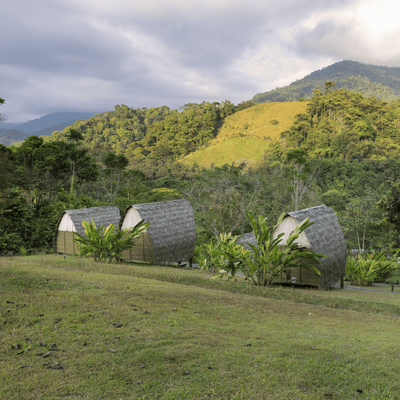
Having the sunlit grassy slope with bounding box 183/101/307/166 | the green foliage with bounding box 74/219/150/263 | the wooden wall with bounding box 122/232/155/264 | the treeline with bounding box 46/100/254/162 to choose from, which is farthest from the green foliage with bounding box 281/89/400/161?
the green foliage with bounding box 74/219/150/263

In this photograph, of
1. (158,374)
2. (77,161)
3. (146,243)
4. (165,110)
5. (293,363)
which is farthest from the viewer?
(165,110)

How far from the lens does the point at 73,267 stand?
8633 mm

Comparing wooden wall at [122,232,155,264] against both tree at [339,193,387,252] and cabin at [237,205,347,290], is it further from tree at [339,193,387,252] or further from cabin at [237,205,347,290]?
tree at [339,193,387,252]

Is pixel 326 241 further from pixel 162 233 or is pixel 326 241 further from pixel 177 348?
pixel 177 348

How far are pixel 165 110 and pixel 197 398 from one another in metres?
99.6

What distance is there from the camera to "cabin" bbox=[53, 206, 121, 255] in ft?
44.5

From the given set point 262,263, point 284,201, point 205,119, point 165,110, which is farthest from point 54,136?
point 262,263

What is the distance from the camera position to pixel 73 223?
44.3 feet

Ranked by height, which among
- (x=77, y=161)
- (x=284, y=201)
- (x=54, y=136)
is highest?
(x=54, y=136)

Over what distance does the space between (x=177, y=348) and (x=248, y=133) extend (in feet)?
246

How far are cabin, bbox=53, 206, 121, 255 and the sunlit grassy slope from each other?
5039cm

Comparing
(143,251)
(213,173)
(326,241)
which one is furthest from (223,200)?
(326,241)

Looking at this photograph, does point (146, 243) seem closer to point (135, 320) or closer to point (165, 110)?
point (135, 320)

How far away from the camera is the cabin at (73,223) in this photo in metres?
13.6
